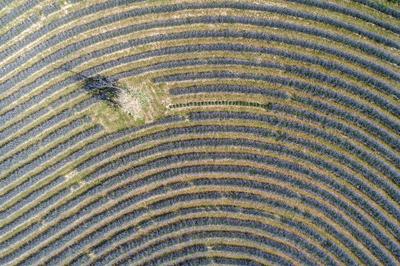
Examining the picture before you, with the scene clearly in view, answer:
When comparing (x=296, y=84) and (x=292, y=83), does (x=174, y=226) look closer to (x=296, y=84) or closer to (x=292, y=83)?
(x=292, y=83)

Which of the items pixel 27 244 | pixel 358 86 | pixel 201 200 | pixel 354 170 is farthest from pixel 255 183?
pixel 27 244

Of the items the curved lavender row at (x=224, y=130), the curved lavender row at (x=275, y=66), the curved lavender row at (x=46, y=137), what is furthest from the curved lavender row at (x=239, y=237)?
the curved lavender row at (x=275, y=66)

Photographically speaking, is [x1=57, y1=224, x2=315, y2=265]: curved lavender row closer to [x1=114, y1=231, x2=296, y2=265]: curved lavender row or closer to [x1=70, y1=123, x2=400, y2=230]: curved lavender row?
[x1=114, y1=231, x2=296, y2=265]: curved lavender row

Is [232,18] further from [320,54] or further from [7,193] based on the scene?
[7,193]

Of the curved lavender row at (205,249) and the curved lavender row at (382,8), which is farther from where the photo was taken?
the curved lavender row at (205,249)

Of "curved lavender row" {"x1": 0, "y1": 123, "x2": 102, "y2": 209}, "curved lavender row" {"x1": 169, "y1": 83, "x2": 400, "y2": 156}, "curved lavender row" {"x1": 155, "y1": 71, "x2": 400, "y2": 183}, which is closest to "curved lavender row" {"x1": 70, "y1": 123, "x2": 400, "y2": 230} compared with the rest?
"curved lavender row" {"x1": 155, "y1": 71, "x2": 400, "y2": 183}

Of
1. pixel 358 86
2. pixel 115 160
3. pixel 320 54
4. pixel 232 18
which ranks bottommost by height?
pixel 115 160

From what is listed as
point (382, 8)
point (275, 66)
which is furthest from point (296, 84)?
point (382, 8)

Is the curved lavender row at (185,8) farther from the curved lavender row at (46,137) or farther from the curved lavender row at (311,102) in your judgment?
the curved lavender row at (46,137)
